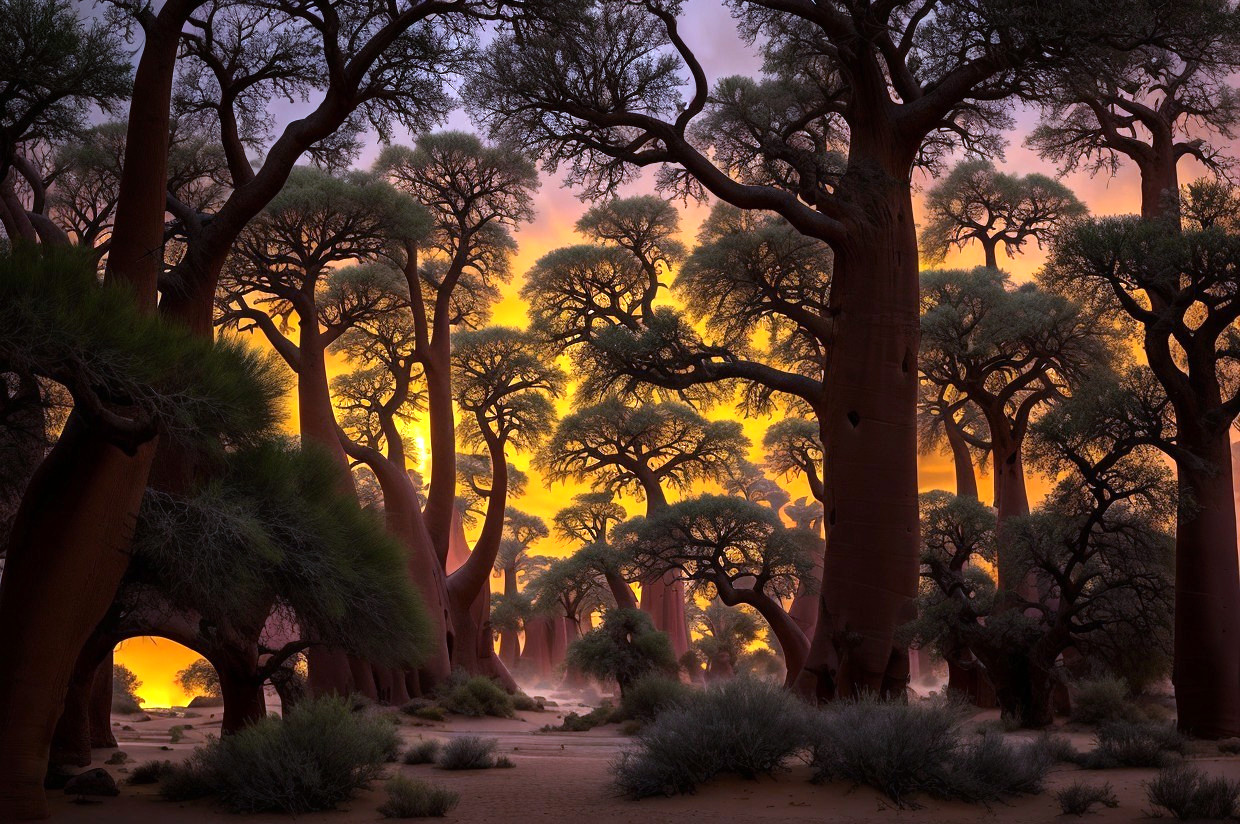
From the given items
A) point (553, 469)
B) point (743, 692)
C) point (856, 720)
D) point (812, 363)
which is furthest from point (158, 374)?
point (553, 469)

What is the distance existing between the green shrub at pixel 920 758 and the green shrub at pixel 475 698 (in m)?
14.4

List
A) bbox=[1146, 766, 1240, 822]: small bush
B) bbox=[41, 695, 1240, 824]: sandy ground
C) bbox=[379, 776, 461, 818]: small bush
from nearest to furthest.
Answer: bbox=[1146, 766, 1240, 822]: small bush < bbox=[41, 695, 1240, 824]: sandy ground < bbox=[379, 776, 461, 818]: small bush

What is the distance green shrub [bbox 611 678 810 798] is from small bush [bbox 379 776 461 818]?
4.94ft

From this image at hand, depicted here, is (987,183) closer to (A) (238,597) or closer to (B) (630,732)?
(B) (630,732)

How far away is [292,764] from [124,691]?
22.4m

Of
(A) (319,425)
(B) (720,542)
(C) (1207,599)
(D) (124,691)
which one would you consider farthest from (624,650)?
(C) (1207,599)

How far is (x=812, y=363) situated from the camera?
2473 cm

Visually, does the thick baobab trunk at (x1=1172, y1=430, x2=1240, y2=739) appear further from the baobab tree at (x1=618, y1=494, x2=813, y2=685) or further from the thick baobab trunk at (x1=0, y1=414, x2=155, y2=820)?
the thick baobab trunk at (x1=0, y1=414, x2=155, y2=820)

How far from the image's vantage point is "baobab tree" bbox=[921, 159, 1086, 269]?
1089 inches

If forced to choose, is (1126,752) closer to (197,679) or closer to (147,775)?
(147,775)

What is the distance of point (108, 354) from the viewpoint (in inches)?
288

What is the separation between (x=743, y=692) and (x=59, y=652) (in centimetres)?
582

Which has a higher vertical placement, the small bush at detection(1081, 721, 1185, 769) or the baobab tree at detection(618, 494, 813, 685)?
the baobab tree at detection(618, 494, 813, 685)

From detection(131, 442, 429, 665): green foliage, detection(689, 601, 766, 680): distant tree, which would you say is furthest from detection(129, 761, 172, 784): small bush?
detection(689, 601, 766, 680): distant tree
